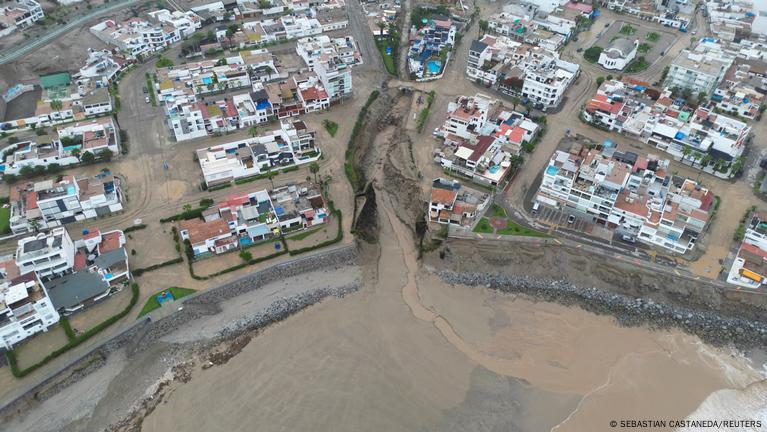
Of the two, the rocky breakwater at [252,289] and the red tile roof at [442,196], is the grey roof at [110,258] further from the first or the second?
the red tile roof at [442,196]

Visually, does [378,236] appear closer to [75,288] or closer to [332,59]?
[75,288]

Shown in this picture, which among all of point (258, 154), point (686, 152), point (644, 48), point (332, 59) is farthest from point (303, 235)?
point (644, 48)

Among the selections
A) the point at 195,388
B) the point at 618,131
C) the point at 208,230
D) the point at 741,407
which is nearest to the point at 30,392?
the point at 195,388

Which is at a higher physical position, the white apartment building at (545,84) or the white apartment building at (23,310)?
the white apartment building at (545,84)

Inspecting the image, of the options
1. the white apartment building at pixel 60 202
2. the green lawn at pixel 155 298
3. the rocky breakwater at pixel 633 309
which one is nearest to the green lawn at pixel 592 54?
the rocky breakwater at pixel 633 309

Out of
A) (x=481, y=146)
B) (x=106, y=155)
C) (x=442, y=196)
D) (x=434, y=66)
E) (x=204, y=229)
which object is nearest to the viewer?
(x=204, y=229)
